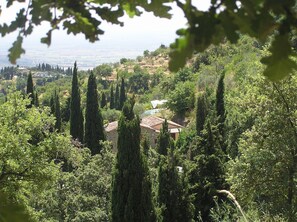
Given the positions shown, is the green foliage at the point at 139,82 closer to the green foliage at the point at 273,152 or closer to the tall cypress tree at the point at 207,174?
the tall cypress tree at the point at 207,174

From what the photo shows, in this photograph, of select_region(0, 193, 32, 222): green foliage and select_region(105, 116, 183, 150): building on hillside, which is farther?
select_region(105, 116, 183, 150): building on hillside

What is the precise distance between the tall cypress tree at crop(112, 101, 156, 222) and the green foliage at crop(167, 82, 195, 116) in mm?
23761

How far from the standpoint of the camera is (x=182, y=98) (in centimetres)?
3641

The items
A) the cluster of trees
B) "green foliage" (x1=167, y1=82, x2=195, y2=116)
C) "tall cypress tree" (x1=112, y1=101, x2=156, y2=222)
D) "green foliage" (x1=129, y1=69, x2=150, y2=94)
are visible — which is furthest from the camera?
"green foliage" (x1=129, y1=69, x2=150, y2=94)

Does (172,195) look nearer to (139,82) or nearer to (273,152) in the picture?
(273,152)

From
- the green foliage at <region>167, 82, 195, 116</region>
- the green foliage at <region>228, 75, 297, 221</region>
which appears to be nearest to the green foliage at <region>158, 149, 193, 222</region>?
the green foliage at <region>228, 75, 297, 221</region>

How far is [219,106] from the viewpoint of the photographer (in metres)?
21.1

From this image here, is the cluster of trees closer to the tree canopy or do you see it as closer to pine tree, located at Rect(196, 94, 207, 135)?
the tree canopy

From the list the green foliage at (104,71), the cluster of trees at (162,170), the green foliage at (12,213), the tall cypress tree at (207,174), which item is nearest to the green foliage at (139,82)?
the green foliage at (104,71)

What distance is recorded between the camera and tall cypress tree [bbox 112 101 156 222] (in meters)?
11.6

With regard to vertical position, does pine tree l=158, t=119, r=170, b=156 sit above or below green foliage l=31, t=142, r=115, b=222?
above

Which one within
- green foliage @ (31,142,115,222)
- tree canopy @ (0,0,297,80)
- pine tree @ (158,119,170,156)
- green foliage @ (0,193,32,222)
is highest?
tree canopy @ (0,0,297,80)

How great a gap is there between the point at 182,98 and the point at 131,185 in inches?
983

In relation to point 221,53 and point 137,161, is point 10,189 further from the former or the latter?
point 221,53
